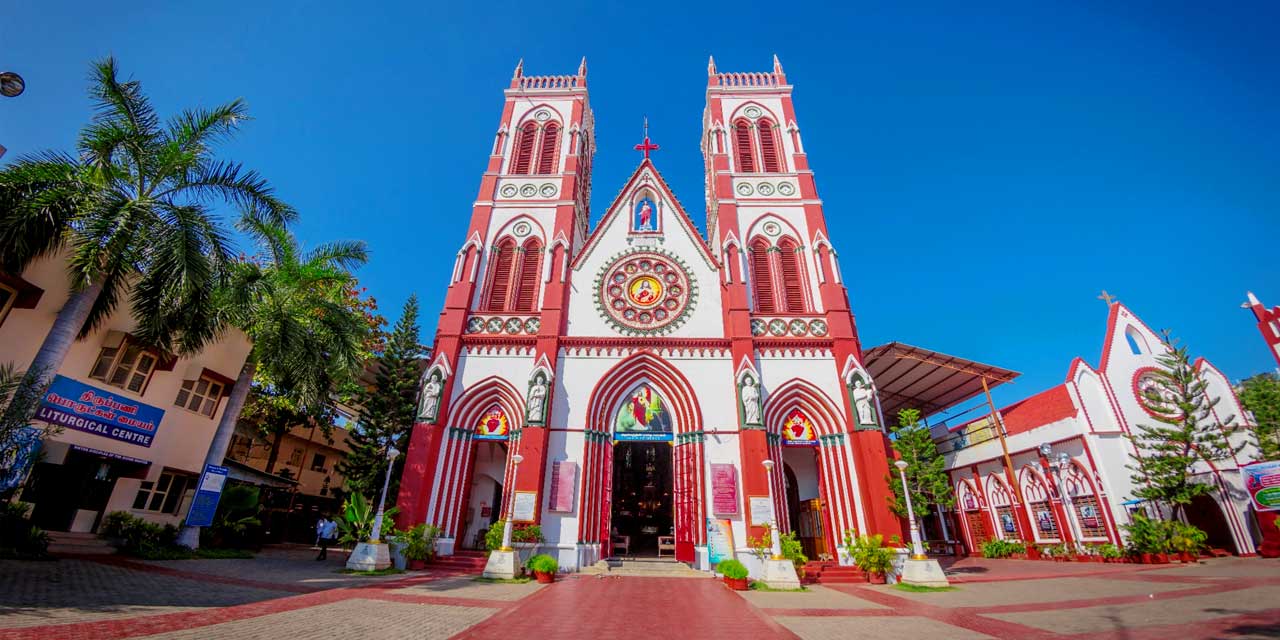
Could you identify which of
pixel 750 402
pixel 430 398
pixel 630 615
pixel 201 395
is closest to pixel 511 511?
pixel 630 615

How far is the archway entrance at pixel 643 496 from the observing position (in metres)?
21.7

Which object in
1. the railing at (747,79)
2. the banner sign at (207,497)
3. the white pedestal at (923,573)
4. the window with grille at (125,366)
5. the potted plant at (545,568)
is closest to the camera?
the white pedestal at (923,573)

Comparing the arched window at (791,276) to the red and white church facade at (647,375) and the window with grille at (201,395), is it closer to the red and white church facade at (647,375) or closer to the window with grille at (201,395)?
→ the red and white church facade at (647,375)

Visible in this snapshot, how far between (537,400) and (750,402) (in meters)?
7.49

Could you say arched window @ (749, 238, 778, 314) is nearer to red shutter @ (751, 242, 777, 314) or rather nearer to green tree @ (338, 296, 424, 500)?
red shutter @ (751, 242, 777, 314)

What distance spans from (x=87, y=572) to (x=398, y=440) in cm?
1170

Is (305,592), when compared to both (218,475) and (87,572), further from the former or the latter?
(218,475)

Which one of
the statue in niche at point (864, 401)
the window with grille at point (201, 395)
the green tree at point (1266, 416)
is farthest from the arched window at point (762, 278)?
the window with grille at point (201, 395)

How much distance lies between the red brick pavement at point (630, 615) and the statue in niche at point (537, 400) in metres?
5.86

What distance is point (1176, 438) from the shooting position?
1630 centimetres

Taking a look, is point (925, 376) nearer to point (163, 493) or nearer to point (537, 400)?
point (537, 400)

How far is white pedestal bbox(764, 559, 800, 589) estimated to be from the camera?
12.3 m

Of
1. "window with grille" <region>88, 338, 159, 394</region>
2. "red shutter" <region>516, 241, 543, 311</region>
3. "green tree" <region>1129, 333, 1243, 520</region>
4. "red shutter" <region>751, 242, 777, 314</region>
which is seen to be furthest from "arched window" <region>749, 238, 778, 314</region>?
"window with grille" <region>88, 338, 159, 394</region>

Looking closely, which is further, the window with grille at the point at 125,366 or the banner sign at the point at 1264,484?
the banner sign at the point at 1264,484
